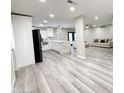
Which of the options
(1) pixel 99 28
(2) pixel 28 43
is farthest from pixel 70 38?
→ (2) pixel 28 43

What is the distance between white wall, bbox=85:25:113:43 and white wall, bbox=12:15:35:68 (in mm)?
9030

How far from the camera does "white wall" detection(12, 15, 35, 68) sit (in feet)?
13.4

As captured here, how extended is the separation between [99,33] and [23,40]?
983 centimetres

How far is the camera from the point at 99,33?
11258 mm

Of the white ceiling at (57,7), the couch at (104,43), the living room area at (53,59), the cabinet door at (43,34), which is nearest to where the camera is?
the living room area at (53,59)

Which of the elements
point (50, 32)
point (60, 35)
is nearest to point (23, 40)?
point (50, 32)

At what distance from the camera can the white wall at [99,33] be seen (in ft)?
32.9

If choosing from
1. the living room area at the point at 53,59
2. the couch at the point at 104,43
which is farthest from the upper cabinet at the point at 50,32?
the couch at the point at 104,43

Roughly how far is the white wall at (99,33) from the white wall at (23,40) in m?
9.03

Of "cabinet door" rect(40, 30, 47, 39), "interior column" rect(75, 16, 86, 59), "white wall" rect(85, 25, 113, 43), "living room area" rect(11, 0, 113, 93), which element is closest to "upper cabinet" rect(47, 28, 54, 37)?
"living room area" rect(11, 0, 113, 93)

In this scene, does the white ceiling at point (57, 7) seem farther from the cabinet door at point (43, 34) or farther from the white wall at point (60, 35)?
the white wall at point (60, 35)

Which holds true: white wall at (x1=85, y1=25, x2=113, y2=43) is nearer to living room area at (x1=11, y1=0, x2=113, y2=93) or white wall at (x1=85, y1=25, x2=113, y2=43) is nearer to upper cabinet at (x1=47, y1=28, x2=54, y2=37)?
living room area at (x1=11, y1=0, x2=113, y2=93)

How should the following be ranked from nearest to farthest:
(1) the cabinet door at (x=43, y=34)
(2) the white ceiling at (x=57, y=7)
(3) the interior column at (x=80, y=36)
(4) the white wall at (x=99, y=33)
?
(2) the white ceiling at (x=57, y=7) < (3) the interior column at (x=80, y=36) < (1) the cabinet door at (x=43, y=34) < (4) the white wall at (x=99, y=33)
